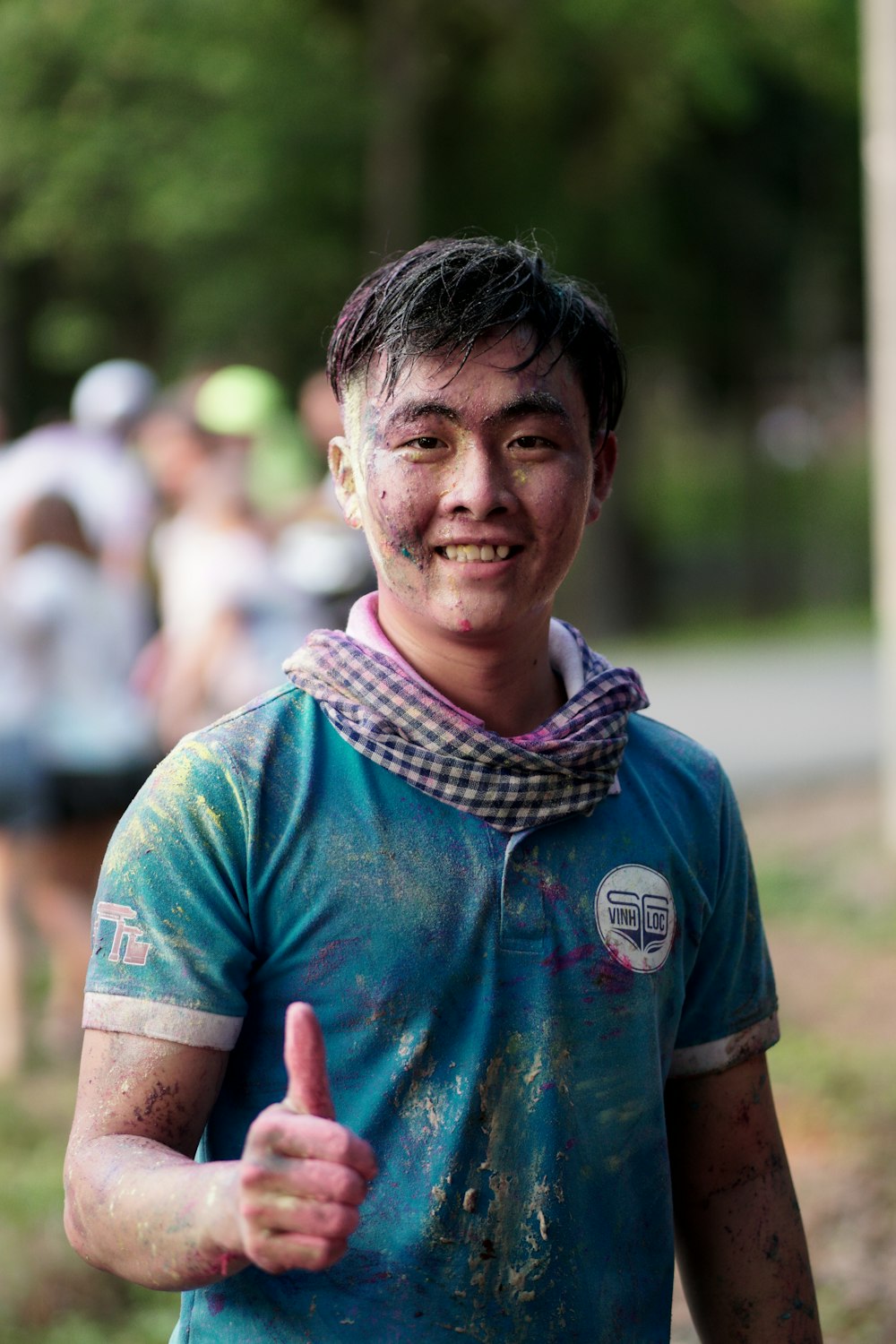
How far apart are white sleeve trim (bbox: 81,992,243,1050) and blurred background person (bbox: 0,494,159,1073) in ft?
13.0

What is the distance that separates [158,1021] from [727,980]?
69 cm

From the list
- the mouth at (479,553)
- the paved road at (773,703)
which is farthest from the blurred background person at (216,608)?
the mouth at (479,553)

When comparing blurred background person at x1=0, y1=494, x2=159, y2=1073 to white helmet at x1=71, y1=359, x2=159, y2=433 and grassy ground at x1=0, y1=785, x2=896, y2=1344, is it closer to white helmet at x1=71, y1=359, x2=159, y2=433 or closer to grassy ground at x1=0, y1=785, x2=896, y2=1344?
grassy ground at x1=0, y1=785, x2=896, y2=1344

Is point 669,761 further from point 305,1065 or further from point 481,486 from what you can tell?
point 305,1065

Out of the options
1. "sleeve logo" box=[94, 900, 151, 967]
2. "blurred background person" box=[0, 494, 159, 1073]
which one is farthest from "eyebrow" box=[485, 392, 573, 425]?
"blurred background person" box=[0, 494, 159, 1073]

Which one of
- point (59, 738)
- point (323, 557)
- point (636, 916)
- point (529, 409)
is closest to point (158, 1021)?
point (636, 916)

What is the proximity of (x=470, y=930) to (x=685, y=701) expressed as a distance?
10.8m

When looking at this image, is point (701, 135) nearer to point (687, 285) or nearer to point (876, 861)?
point (687, 285)

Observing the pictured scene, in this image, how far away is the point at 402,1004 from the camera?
1.73 meters

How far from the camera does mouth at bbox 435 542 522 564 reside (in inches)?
71.6

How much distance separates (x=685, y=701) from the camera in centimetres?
1239

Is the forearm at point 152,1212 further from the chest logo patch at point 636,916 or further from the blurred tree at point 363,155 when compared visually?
the blurred tree at point 363,155

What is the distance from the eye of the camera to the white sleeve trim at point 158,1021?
166 centimetres

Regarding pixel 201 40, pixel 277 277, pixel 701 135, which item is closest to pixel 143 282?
pixel 277 277
